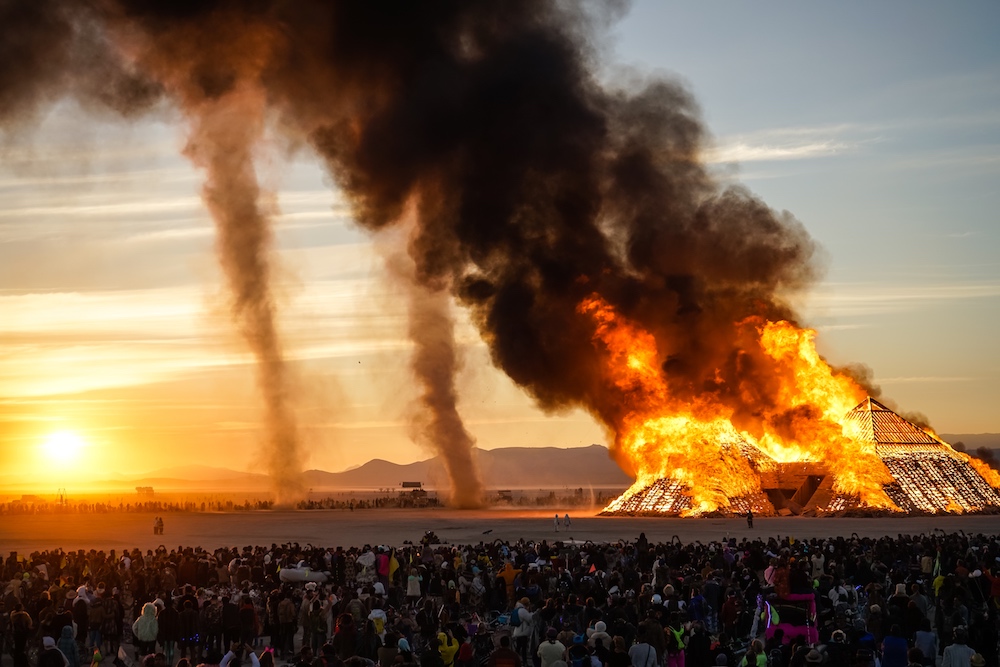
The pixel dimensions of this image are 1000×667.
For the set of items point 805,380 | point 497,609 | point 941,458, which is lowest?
point 497,609

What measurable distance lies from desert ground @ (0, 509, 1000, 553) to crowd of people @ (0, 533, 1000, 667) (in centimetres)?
1711

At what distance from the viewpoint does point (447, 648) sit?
1639 centimetres

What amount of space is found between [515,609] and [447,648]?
408 centimetres

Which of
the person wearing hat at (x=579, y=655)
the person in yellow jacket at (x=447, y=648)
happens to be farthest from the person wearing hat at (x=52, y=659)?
the person wearing hat at (x=579, y=655)

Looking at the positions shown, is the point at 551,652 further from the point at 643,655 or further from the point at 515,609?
the point at 515,609

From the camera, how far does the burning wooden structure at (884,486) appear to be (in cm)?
6856

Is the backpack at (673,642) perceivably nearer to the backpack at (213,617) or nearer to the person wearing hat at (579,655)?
the person wearing hat at (579,655)

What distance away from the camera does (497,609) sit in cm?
2770

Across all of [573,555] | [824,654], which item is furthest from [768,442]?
[824,654]

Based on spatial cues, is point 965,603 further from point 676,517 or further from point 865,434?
point 865,434

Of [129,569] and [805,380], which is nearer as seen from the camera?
[129,569]

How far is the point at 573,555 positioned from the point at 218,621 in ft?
47.3

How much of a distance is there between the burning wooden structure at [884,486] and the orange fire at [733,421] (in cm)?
53

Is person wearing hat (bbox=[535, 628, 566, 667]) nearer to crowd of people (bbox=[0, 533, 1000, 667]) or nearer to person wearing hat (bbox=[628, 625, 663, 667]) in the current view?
crowd of people (bbox=[0, 533, 1000, 667])
